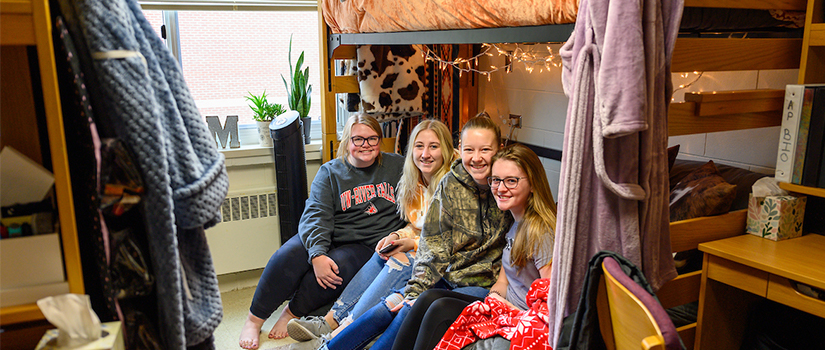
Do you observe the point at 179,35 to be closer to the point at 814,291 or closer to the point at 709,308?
the point at 709,308

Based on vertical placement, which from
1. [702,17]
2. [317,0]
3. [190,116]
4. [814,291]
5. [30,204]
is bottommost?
[814,291]

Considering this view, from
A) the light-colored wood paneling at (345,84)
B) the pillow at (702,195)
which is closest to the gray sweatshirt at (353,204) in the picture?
the light-colored wood paneling at (345,84)

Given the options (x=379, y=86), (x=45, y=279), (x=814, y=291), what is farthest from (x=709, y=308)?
(x=379, y=86)

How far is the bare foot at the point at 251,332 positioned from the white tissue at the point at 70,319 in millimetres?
1916

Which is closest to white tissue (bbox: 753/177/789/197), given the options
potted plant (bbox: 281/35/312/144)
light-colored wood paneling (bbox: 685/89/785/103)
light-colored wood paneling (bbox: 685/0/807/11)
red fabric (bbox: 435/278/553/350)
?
light-colored wood paneling (bbox: 685/89/785/103)

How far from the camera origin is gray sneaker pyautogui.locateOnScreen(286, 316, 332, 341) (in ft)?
8.38

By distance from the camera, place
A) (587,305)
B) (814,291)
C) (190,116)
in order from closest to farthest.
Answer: (190,116), (587,305), (814,291)

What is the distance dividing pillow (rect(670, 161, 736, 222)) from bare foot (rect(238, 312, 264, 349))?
1.96 m

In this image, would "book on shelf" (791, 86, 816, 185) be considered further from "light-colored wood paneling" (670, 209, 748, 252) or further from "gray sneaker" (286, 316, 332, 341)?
"gray sneaker" (286, 316, 332, 341)

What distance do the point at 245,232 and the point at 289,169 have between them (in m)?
0.54

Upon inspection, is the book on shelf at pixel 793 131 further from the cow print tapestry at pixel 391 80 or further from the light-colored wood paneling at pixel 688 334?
the cow print tapestry at pixel 391 80

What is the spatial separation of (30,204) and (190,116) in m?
0.29

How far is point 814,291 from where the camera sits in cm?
146

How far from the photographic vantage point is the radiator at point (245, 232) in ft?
10.9
